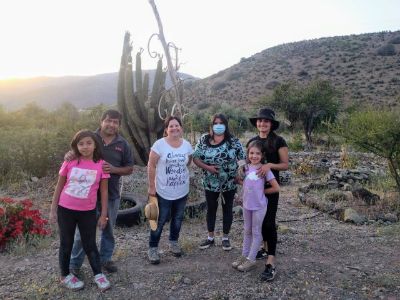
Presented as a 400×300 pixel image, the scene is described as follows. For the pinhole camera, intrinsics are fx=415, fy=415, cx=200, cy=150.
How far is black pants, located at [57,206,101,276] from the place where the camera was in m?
3.90

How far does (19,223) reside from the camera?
5332 mm

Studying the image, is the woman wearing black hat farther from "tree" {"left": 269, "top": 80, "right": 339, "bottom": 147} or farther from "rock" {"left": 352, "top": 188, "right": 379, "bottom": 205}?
"tree" {"left": 269, "top": 80, "right": 339, "bottom": 147}

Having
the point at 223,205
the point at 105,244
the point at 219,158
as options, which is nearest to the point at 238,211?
the point at 223,205

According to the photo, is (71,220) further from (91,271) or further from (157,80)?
(157,80)

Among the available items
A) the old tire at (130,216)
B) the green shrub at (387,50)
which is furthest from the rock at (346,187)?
the green shrub at (387,50)

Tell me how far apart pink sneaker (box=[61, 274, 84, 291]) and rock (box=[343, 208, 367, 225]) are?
443cm

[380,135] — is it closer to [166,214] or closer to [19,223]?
[166,214]

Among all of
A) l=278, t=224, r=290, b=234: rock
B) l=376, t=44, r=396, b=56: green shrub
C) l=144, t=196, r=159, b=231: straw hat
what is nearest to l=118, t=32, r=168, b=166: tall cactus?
l=278, t=224, r=290, b=234: rock

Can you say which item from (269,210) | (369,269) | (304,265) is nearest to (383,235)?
(369,269)

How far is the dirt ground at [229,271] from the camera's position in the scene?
4.07m

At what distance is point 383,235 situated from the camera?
19.3ft

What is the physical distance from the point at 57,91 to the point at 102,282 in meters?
82.5

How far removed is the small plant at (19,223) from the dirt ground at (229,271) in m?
0.26

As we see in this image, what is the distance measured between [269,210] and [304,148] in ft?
40.5
